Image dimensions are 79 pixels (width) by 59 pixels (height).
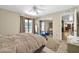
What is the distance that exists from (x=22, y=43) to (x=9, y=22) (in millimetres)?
391

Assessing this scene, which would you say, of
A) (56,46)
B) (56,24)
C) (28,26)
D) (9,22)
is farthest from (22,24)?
(56,46)

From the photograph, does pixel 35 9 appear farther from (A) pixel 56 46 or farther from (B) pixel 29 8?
(A) pixel 56 46

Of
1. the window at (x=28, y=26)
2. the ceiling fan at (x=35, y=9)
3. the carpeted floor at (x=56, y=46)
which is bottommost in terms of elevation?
the carpeted floor at (x=56, y=46)

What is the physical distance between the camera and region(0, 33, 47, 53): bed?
171 centimetres

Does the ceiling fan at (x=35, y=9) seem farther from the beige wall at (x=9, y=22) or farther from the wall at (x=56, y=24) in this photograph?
the beige wall at (x=9, y=22)

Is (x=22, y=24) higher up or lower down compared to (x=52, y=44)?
higher up

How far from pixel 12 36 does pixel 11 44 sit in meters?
0.13

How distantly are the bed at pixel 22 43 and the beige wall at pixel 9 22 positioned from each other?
81 mm

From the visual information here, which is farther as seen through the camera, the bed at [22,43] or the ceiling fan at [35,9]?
the ceiling fan at [35,9]

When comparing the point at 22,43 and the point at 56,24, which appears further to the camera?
the point at 56,24

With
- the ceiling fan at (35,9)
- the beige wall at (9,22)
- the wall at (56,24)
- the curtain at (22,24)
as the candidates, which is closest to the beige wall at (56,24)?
the wall at (56,24)

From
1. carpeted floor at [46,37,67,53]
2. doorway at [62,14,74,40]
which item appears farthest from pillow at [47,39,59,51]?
doorway at [62,14,74,40]

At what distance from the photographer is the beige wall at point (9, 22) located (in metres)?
1.78

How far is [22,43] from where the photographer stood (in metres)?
1.77
